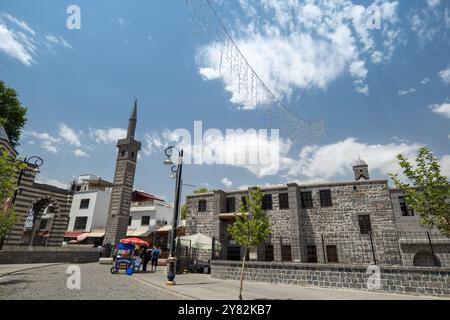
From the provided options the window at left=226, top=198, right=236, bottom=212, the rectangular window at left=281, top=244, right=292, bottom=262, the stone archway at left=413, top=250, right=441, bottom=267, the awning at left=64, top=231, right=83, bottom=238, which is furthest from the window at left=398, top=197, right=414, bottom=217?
the awning at left=64, top=231, right=83, bottom=238

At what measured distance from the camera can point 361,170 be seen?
2216 centimetres

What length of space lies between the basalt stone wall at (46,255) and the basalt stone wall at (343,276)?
14.8 m

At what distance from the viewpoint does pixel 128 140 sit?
Result: 31.7 m

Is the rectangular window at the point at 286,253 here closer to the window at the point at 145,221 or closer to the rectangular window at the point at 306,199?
the rectangular window at the point at 306,199

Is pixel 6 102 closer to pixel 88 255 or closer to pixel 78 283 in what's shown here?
pixel 88 255

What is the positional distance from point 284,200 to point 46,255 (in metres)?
20.1

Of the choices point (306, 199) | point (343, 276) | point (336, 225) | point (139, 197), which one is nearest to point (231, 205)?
point (306, 199)

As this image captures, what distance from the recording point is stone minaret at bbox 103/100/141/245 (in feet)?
90.7

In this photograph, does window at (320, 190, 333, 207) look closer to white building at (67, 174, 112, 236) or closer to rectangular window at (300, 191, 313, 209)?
rectangular window at (300, 191, 313, 209)

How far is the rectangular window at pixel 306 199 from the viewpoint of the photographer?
2097 centimetres

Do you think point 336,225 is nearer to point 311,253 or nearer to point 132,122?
point 311,253

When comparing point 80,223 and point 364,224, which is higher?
point 80,223

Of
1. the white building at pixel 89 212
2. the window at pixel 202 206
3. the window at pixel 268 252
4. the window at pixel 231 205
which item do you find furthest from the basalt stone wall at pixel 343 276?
the white building at pixel 89 212
